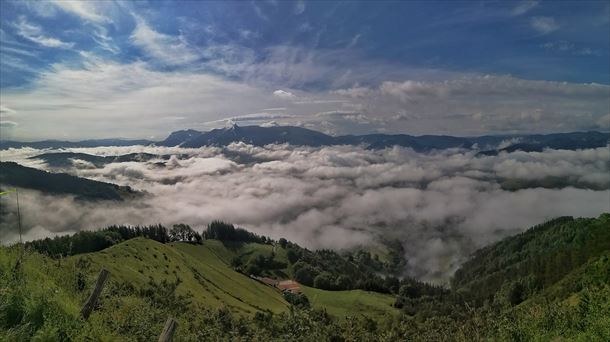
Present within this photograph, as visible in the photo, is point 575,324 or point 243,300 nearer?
point 575,324

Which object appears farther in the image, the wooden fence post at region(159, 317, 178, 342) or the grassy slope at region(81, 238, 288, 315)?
the grassy slope at region(81, 238, 288, 315)

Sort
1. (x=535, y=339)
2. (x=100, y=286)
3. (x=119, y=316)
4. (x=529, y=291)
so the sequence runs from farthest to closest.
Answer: (x=529, y=291)
(x=535, y=339)
(x=119, y=316)
(x=100, y=286)

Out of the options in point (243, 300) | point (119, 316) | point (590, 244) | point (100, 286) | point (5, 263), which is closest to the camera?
point (100, 286)

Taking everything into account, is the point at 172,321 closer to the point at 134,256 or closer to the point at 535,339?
the point at 535,339

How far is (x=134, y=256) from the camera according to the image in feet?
559

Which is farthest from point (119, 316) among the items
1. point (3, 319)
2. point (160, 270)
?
point (160, 270)

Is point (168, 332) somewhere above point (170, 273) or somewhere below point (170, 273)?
above

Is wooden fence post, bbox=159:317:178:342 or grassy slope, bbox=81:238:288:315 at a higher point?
wooden fence post, bbox=159:317:178:342

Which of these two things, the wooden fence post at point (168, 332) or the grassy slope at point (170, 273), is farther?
the grassy slope at point (170, 273)

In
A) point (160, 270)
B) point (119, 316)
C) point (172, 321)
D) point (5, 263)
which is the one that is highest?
point (5, 263)

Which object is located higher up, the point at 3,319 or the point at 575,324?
the point at 3,319

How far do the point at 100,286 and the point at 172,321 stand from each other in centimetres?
522

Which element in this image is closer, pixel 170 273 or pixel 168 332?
pixel 168 332

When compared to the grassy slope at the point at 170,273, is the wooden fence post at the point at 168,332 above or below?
above
